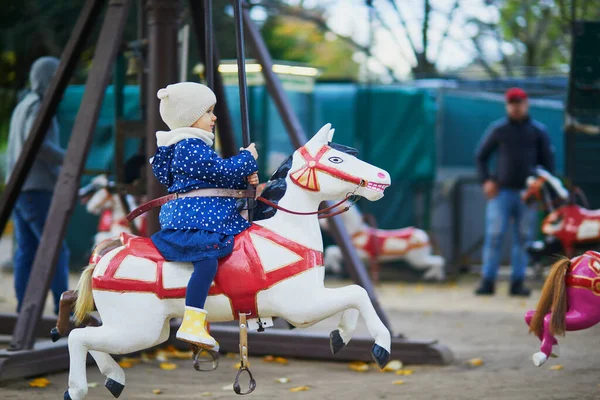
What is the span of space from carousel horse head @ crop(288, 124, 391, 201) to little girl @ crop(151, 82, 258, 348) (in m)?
0.24

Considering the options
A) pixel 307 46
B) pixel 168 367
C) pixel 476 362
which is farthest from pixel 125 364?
pixel 307 46

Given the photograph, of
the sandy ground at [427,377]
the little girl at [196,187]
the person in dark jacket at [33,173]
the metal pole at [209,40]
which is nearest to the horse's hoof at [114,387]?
the little girl at [196,187]

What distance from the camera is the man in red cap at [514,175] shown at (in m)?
10.3

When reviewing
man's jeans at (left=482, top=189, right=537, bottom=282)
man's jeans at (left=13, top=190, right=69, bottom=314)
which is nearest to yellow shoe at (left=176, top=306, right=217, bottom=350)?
man's jeans at (left=13, top=190, right=69, bottom=314)

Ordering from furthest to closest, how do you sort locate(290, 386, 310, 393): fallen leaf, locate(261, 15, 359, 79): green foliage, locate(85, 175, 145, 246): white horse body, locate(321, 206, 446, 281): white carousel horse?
locate(261, 15, 359, 79): green foliage, locate(321, 206, 446, 281): white carousel horse, locate(85, 175, 145, 246): white horse body, locate(290, 386, 310, 393): fallen leaf

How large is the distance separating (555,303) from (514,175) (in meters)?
5.55

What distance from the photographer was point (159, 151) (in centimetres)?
434

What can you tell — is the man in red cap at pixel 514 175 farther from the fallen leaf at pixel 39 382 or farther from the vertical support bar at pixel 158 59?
the fallen leaf at pixel 39 382

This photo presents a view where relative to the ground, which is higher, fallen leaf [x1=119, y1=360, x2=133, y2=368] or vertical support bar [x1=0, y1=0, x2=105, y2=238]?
vertical support bar [x1=0, y1=0, x2=105, y2=238]

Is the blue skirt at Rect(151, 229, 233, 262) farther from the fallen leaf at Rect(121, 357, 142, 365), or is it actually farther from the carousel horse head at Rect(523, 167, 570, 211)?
the carousel horse head at Rect(523, 167, 570, 211)

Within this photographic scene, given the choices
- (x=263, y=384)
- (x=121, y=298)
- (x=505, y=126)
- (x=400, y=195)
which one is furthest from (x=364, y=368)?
(x=400, y=195)

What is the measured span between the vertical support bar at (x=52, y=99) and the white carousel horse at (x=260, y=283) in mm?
2151

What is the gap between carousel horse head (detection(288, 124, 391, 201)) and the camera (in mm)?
4207

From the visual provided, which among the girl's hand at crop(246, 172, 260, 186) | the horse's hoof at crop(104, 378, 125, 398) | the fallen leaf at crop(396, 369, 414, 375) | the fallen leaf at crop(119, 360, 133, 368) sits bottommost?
the fallen leaf at crop(119, 360, 133, 368)
